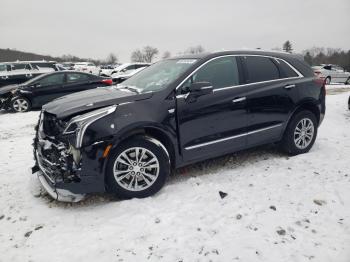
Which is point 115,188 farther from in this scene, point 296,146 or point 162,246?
point 296,146

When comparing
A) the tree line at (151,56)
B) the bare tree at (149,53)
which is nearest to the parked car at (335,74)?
the tree line at (151,56)

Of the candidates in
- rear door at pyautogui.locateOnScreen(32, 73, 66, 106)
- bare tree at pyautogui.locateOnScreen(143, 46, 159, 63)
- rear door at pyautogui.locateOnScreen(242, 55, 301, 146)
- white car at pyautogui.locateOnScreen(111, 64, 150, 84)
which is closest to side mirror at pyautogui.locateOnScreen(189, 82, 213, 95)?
rear door at pyautogui.locateOnScreen(242, 55, 301, 146)

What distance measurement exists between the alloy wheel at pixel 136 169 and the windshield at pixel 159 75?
34.8 inches

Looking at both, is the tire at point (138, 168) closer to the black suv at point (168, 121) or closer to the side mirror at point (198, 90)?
the black suv at point (168, 121)

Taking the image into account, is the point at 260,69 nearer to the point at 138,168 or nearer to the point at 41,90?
→ the point at 138,168

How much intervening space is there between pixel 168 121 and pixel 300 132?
8.22 feet

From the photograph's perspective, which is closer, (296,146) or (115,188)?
(115,188)

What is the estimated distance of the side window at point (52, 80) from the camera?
10133mm

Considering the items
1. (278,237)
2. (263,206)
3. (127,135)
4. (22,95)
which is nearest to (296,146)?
(263,206)

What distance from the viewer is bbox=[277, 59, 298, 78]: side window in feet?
15.4

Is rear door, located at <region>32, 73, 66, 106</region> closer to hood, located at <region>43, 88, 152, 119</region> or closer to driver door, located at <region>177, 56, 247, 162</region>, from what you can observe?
hood, located at <region>43, 88, 152, 119</region>

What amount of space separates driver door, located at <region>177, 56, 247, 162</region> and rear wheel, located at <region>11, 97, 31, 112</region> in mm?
8107

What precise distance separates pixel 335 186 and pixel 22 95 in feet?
31.7

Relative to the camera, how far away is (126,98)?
11.6 ft
